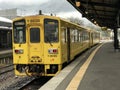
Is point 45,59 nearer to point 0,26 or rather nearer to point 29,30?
point 29,30

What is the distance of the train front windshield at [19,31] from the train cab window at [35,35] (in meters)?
0.31

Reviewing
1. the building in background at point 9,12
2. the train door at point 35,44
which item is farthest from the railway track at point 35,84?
the building in background at point 9,12

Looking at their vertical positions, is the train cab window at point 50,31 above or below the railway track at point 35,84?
above

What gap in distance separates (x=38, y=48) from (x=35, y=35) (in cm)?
56

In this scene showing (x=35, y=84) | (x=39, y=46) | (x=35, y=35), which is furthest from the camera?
(x=35, y=84)

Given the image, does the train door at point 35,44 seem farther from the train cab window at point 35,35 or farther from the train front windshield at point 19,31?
the train front windshield at point 19,31

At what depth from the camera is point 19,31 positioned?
14.8 meters

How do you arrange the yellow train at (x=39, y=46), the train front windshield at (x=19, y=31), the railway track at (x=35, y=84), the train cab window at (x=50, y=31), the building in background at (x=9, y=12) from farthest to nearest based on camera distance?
1. the building in background at (x=9, y=12)
2. the train front windshield at (x=19, y=31)
3. the train cab window at (x=50, y=31)
4. the yellow train at (x=39, y=46)
5. the railway track at (x=35, y=84)

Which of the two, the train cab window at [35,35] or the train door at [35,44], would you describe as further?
the train cab window at [35,35]

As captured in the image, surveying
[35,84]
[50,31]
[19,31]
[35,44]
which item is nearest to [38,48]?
[35,44]

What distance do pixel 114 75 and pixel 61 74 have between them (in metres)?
2.04

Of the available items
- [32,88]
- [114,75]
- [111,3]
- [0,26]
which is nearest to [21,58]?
[32,88]

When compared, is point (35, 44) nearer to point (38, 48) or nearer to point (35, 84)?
point (38, 48)

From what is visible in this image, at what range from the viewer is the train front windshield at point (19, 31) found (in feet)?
48.3
